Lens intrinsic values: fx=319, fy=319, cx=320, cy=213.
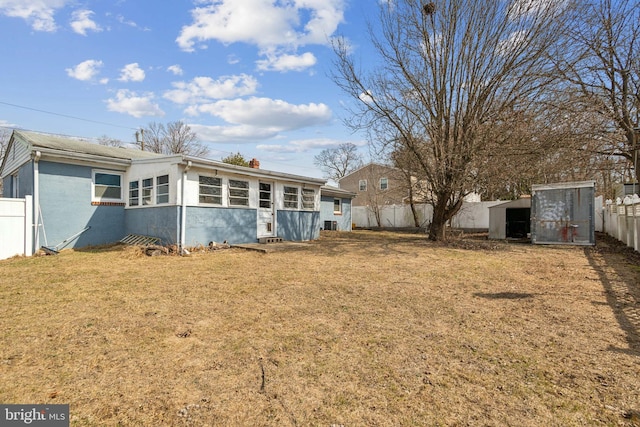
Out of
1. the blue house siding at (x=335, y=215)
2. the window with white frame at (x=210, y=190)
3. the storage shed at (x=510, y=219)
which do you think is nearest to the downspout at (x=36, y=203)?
the window with white frame at (x=210, y=190)

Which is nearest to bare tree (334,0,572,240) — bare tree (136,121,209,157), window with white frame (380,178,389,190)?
window with white frame (380,178,389,190)

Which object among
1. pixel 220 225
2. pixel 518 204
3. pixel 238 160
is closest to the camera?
pixel 220 225

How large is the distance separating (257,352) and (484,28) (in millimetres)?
13027

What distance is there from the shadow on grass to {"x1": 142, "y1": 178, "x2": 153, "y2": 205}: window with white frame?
37.9ft

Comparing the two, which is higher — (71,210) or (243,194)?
(243,194)

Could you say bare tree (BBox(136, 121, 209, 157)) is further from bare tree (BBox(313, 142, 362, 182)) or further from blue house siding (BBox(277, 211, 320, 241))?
blue house siding (BBox(277, 211, 320, 241))

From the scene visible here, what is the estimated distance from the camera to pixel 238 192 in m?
11.6

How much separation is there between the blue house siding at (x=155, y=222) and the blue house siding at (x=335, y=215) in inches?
424

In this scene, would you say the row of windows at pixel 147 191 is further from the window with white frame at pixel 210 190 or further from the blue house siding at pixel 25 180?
the blue house siding at pixel 25 180

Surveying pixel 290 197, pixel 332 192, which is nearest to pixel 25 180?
pixel 290 197

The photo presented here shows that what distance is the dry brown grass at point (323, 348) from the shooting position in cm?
225

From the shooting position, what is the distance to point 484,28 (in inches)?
444

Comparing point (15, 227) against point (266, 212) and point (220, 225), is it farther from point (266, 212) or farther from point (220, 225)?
point (266, 212)

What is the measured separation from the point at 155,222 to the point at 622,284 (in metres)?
11.9
